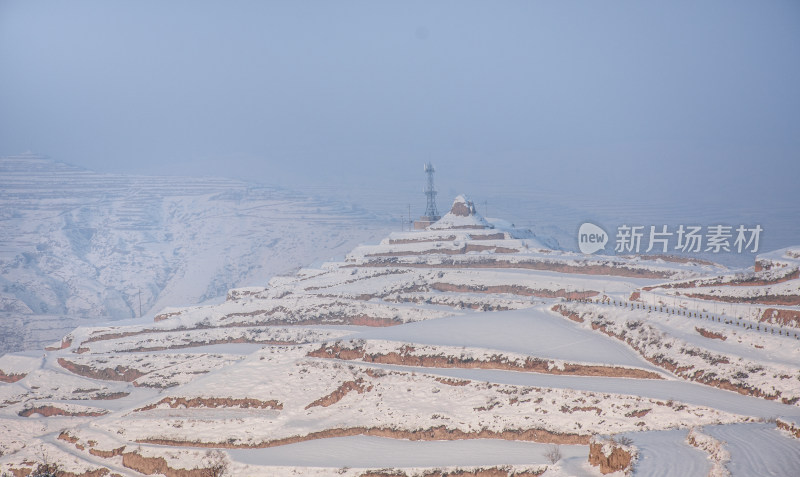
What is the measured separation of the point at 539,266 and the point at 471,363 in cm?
2828

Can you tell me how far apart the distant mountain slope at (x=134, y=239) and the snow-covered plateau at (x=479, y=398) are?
47.0m

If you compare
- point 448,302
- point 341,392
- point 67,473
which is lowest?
point 67,473

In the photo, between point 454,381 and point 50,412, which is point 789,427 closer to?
point 454,381

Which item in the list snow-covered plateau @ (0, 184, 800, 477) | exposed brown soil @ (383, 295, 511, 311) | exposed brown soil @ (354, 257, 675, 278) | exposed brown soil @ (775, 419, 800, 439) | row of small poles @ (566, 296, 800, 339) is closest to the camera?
exposed brown soil @ (775, 419, 800, 439)

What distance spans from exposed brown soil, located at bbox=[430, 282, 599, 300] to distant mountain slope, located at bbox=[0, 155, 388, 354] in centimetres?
4559

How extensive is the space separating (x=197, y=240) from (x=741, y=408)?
10269cm

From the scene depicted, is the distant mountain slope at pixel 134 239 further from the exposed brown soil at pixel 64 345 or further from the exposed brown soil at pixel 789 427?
the exposed brown soil at pixel 789 427

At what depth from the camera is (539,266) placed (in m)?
54.2

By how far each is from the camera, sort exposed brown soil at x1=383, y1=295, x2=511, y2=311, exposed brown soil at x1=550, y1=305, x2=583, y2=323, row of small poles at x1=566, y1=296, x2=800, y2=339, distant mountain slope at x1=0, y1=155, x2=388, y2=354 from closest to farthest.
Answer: row of small poles at x1=566, y1=296, x2=800, y2=339 → exposed brown soil at x1=550, y1=305, x2=583, y2=323 → exposed brown soil at x1=383, y1=295, x2=511, y2=311 → distant mountain slope at x1=0, y1=155, x2=388, y2=354

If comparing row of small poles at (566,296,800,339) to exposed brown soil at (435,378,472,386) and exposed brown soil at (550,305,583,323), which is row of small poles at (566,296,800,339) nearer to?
exposed brown soil at (550,305,583,323)

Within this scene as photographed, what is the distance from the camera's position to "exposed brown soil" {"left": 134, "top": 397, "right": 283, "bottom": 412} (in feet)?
87.8

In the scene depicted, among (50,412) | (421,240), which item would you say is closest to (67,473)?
(50,412)

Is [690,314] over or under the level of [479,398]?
over

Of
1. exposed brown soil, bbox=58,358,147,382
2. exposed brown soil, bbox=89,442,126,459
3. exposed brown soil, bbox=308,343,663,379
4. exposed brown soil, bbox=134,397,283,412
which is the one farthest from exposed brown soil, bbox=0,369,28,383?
exposed brown soil, bbox=308,343,663,379
